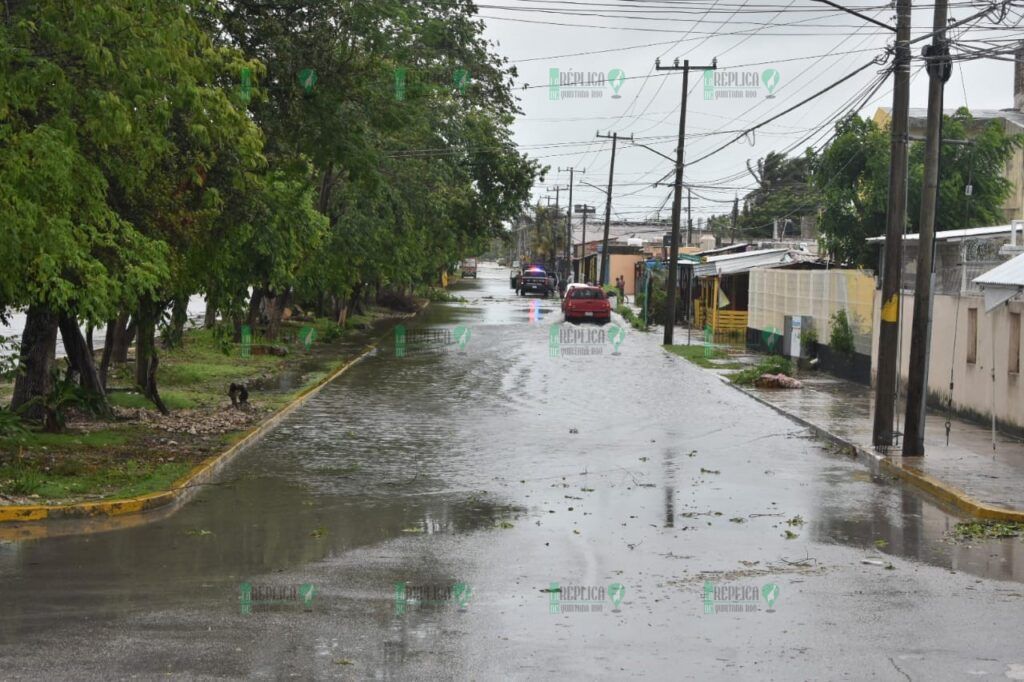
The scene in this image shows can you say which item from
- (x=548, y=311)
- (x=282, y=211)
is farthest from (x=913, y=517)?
(x=548, y=311)

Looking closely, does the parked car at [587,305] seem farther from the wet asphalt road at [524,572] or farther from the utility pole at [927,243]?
the utility pole at [927,243]

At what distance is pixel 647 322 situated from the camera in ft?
174

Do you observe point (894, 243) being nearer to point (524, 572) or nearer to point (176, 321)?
point (524, 572)

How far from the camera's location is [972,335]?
838 inches

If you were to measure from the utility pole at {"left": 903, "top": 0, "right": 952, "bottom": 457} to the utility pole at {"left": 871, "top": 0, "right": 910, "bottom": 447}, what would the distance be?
570 mm

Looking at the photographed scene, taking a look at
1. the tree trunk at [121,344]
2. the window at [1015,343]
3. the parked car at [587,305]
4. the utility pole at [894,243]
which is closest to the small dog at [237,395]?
the tree trunk at [121,344]

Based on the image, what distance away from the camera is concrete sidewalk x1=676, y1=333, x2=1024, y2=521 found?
1370 cm

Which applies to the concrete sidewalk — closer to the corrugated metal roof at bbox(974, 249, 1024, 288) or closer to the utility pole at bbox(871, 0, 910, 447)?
the utility pole at bbox(871, 0, 910, 447)

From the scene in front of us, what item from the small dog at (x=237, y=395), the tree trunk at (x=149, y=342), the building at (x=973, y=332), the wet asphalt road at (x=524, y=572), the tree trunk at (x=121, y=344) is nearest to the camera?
the wet asphalt road at (x=524, y=572)

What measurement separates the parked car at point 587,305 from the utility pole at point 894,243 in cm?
3609

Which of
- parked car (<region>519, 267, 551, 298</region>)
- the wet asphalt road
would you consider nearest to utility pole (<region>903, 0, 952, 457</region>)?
the wet asphalt road

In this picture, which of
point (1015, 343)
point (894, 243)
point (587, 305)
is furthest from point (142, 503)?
point (587, 305)

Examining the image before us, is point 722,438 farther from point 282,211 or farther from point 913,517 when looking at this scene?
point 282,211

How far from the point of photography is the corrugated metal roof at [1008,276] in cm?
1580
